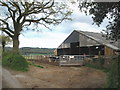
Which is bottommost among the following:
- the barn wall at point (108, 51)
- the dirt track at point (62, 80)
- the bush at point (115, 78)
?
the dirt track at point (62, 80)

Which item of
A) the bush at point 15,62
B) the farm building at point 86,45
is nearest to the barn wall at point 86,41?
the farm building at point 86,45

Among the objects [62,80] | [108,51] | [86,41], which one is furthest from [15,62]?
[86,41]

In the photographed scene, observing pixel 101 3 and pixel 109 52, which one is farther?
pixel 109 52

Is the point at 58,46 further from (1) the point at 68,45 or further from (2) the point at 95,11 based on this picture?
(2) the point at 95,11

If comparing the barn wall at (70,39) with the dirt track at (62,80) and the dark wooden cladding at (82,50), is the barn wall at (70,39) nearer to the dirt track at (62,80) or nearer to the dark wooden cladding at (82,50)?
the dark wooden cladding at (82,50)

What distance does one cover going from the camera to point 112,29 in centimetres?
1023

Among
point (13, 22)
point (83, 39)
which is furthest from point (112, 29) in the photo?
point (83, 39)

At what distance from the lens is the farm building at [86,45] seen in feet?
75.2

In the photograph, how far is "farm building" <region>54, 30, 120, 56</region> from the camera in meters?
22.9

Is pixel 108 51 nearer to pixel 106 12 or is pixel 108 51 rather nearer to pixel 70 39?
pixel 70 39

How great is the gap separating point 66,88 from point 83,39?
1966 cm

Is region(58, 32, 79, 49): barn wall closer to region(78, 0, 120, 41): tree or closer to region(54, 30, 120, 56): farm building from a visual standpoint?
region(54, 30, 120, 56): farm building

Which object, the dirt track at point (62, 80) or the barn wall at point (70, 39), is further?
the barn wall at point (70, 39)

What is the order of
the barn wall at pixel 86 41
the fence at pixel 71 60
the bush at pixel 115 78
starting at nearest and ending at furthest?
1. the bush at pixel 115 78
2. the fence at pixel 71 60
3. the barn wall at pixel 86 41
